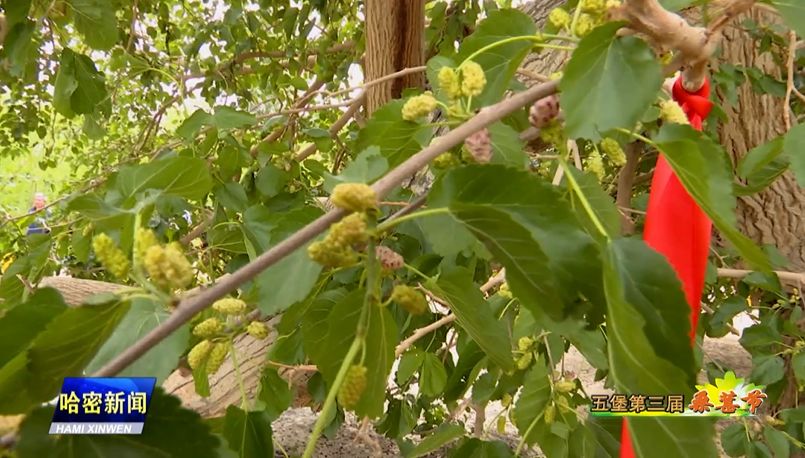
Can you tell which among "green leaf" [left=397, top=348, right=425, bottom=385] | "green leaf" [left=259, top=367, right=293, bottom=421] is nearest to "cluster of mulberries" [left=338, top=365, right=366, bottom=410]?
"green leaf" [left=259, top=367, right=293, bottom=421]

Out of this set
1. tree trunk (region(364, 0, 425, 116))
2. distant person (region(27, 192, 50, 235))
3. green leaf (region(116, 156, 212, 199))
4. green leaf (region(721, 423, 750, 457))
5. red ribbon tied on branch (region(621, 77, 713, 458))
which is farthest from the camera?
tree trunk (region(364, 0, 425, 116))

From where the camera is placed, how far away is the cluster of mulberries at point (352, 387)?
0.26 metres

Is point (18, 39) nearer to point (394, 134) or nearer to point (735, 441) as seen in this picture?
point (394, 134)

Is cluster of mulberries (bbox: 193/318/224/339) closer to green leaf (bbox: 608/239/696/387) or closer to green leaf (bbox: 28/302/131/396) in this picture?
green leaf (bbox: 28/302/131/396)

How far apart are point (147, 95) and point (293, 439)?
1.12 meters

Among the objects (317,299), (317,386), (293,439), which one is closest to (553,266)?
(317,299)

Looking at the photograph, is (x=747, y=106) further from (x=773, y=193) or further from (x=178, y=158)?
(x=178, y=158)

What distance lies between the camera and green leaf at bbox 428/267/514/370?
33cm

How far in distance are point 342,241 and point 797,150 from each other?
27cm

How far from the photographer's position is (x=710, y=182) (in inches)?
10.2

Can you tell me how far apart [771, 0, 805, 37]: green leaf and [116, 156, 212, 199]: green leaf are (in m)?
0.37

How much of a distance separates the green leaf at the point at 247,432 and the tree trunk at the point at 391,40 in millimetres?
798

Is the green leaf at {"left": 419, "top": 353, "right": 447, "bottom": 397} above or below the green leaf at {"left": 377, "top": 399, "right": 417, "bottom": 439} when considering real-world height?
above

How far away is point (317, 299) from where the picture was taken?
0.47 meters
